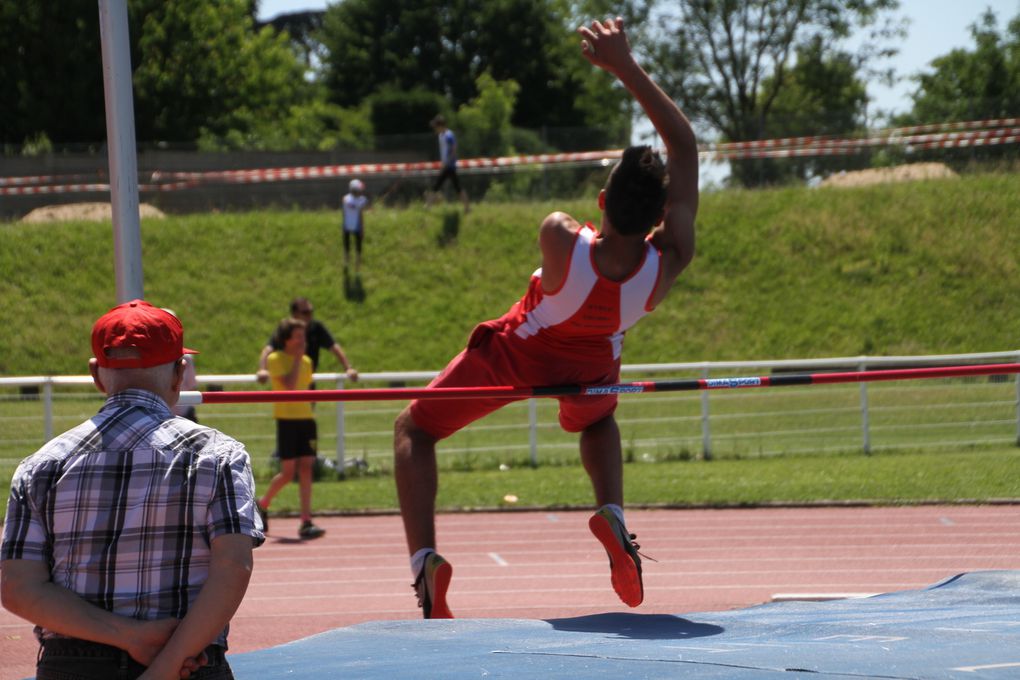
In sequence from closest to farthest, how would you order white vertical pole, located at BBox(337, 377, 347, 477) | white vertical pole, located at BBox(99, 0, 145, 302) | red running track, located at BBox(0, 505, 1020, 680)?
white vertical pole, located at BBox(99, 0, 145, 302) → red running track, located at BBox(0, 505, 1020, 680) → white vertical pole, located at BBox(337, 377, 347, 477)

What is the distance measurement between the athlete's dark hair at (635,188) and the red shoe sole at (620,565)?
1263 millimetres

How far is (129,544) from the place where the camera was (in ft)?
9.61

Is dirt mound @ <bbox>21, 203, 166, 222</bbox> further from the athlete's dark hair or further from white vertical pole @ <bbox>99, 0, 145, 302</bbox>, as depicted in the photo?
the athlete's dark hair

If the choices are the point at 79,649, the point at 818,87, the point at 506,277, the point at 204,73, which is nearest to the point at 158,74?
the point at 204,73

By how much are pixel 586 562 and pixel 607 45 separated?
17.2 feet

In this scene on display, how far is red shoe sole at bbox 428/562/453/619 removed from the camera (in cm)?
543

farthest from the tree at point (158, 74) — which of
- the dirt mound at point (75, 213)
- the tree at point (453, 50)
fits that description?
the dirt mound at point (75, 213)

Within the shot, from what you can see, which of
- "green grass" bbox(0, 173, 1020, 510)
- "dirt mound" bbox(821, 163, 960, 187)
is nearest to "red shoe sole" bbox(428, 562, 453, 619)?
"green grass" bbox(0, 173, 1020, 510)

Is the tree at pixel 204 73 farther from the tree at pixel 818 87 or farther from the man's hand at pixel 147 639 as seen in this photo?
the man's hand at pixel 147 639

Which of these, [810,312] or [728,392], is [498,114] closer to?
[810,312]

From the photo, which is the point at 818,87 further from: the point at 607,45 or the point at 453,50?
the point at 607,45

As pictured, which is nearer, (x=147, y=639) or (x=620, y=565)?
(x=147, y=639)

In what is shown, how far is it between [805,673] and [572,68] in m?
47.8

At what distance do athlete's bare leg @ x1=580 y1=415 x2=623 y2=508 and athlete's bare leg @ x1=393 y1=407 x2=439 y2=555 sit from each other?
0.68 m
